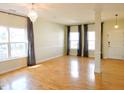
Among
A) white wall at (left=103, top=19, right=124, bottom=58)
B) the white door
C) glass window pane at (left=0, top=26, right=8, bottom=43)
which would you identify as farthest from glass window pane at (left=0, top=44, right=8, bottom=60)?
the white door

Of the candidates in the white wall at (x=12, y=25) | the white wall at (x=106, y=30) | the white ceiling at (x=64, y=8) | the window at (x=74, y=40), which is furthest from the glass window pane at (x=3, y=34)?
the white wall at (x=106, y=30)

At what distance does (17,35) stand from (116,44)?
6001mm

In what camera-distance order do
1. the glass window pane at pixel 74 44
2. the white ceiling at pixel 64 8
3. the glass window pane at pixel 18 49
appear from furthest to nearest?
the glass window pane at pixel 74 44 → the glass window pane at pixel 18 49 → the white ceiling at pixel 64 8

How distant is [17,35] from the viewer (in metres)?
6.06

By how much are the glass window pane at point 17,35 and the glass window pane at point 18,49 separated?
0.23 metres

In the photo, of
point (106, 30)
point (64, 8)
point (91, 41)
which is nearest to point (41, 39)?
point (64, 8)

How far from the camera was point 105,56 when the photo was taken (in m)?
8.86

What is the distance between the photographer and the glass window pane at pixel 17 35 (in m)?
5.77

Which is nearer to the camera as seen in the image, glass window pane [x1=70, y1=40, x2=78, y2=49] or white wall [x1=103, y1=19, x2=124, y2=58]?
white wall [x1=103, y1=19, x2=124, y2=58]

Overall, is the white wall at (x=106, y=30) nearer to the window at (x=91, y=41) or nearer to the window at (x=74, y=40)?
the window at (x=91, y=41)

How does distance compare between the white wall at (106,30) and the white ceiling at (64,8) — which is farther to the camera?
the white wall at (106,30)

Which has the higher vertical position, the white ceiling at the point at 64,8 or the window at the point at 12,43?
the white ceiling at the point at 64,8

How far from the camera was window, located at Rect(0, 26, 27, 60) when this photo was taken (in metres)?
5.35

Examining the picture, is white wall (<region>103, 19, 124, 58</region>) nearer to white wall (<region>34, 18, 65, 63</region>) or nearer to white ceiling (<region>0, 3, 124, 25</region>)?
white ceiling (<region>0, 3, 124, 25</region>)
